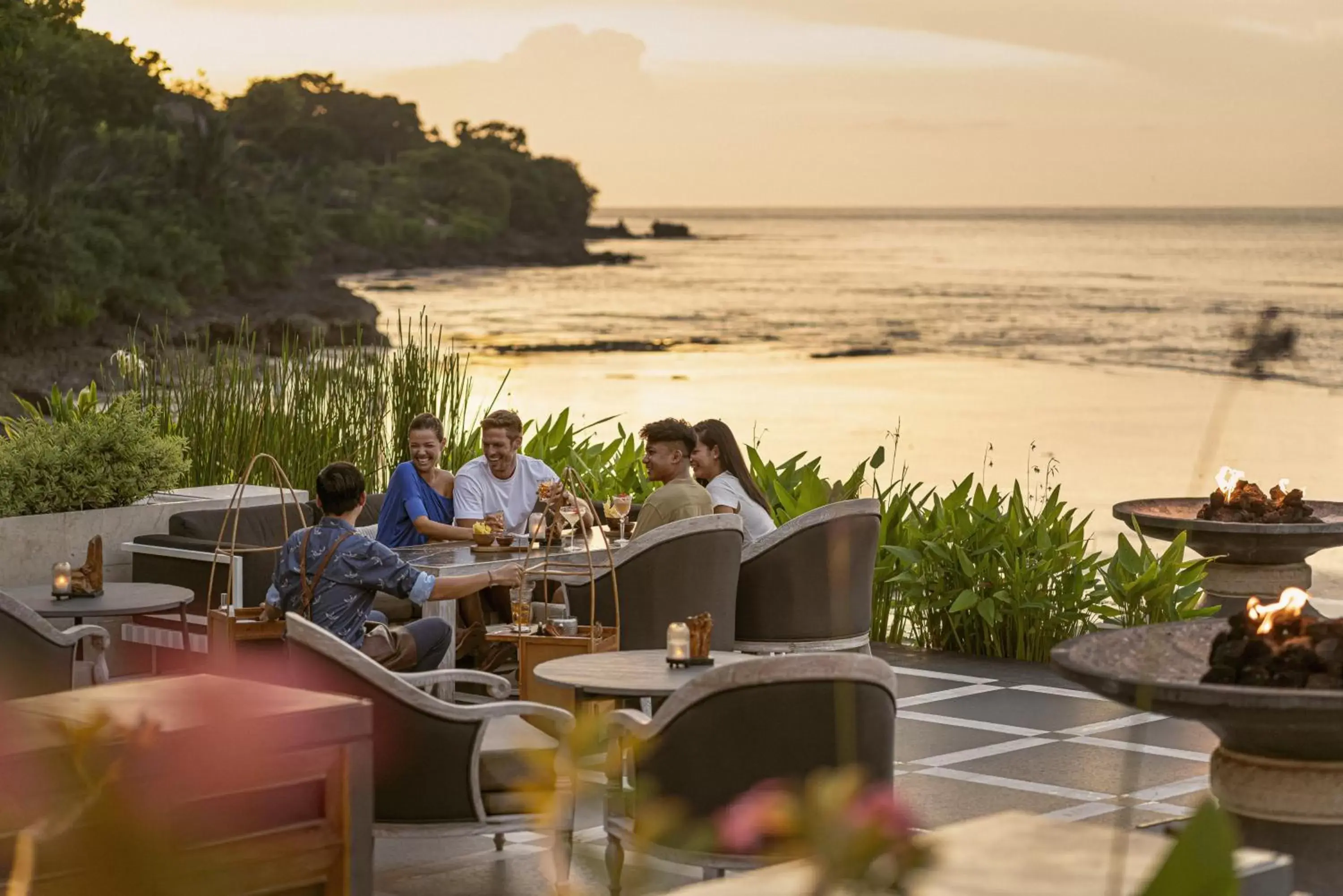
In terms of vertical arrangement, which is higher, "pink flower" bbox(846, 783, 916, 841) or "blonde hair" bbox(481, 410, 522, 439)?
"pink flower" bbox(846, 783, 916, 841)

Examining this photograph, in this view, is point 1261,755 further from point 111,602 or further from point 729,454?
point 111,602

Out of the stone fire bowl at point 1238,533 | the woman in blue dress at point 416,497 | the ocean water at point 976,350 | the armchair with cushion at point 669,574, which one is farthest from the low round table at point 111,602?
the stone fire bowl at point 1238,533

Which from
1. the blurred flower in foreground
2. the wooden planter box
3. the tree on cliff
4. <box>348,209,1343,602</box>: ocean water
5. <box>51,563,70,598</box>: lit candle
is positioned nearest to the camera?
the blurred flower in foreground

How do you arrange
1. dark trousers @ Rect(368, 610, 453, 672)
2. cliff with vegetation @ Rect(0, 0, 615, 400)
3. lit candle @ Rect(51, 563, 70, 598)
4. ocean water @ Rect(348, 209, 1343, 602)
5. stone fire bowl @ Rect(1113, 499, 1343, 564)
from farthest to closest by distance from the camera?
cliff with vegetation @ Rect(0, 0, 615, 400) → ocean water @ Rect(348, 209, 1343, 602) → stone fire bowl @ Rect(1113, 499, 1343, 564) → lit candle @ Rect(51, 563, 70, 598) → dark trousers @ Rect(368, 610, 453, 672)

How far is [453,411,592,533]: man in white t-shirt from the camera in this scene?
775cm

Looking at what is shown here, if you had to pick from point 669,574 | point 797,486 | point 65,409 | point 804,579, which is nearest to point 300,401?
point 65,409

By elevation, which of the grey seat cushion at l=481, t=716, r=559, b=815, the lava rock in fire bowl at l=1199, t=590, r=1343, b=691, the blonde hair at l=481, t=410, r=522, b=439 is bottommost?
the grey seat cushion at l=481, t=716, r=559, b=815

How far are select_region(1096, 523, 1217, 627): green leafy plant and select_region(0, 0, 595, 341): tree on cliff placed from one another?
18.6 m

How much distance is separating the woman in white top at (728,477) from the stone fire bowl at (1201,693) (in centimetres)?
278

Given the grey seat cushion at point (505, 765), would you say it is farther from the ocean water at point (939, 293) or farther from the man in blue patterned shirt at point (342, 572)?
the ocean water at point (939, 293)

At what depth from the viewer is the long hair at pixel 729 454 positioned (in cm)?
744

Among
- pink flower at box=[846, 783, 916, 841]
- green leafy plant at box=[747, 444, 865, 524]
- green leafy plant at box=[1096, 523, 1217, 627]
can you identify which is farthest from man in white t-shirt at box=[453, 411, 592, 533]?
pink flower at box=[846, 783, 916, 841]

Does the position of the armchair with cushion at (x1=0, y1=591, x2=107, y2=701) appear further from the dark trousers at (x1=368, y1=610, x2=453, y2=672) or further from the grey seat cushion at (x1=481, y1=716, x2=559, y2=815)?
the grey seat cushion at (x1=481, y1=716, x2=559, y2=815)

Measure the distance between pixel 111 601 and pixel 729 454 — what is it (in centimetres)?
250
